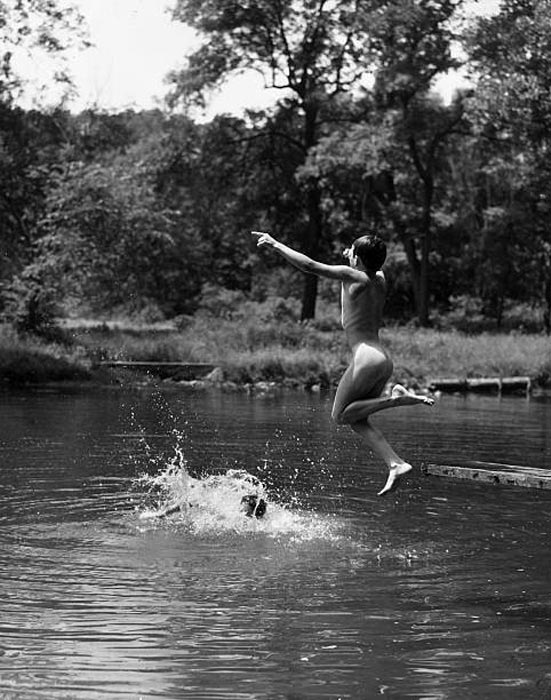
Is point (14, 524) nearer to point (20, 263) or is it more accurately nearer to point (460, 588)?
point (460, 588)

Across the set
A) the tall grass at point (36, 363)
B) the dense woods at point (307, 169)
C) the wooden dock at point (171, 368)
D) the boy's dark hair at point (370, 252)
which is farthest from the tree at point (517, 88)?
the boy's dark hair at point (370, 252)

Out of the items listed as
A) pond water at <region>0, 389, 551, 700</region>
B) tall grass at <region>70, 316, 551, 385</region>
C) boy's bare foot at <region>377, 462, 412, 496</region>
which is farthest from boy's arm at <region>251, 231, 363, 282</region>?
tall grass at <region>70, 316, 551, 385</region>

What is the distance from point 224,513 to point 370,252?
13.0ft

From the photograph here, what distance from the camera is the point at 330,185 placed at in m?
51.8

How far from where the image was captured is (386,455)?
413 inches

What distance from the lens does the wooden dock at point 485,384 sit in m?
35.5

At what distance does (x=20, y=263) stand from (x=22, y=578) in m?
31.7

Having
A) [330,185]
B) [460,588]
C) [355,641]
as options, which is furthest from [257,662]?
[330,185]

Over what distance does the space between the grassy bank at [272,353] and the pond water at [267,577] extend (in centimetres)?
1502

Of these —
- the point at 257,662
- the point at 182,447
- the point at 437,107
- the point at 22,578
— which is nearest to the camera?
the point at 257,662

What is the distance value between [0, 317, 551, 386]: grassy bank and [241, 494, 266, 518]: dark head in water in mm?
21493

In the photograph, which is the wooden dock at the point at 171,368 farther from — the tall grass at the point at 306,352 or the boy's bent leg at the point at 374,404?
the boy's bent leg at the point at 374,404

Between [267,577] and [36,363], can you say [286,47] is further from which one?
[267,577]

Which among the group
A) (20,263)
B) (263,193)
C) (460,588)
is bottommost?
(460,588)
